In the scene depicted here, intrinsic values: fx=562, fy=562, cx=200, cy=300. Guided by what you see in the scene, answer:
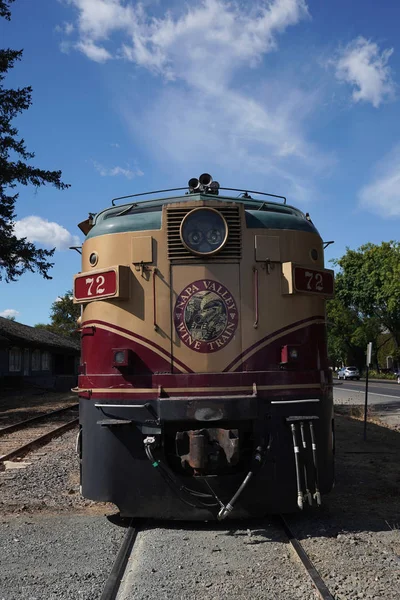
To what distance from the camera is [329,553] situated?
4.80 metres

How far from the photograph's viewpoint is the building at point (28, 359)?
32094 mm

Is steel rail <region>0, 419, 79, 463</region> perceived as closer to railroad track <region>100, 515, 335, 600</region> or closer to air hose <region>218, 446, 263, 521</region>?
railroad track <region>100, 515, 335, 600</region>

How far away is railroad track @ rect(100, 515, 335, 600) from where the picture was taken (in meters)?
3.97

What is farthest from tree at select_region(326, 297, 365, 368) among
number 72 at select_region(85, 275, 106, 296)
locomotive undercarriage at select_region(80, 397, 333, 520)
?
number 72 at select_region(85, 275, 106, 296)

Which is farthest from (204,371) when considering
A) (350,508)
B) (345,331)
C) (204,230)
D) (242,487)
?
(345,331)

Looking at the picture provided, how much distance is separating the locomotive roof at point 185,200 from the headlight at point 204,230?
0.29m

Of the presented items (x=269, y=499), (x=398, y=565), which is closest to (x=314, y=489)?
(x=269, y=499)

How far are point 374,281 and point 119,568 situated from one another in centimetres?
4704

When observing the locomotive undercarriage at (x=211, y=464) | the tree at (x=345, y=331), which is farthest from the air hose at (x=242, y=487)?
the tree at (x=345, y=331)

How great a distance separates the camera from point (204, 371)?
532 cm

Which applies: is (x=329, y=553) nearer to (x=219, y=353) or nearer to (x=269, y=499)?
(x=269, y=499)

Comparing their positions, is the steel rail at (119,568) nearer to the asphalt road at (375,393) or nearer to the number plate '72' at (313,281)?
the number plate '72' at (313,281)

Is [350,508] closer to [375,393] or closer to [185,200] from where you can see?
[185,200]

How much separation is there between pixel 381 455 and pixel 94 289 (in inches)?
275
